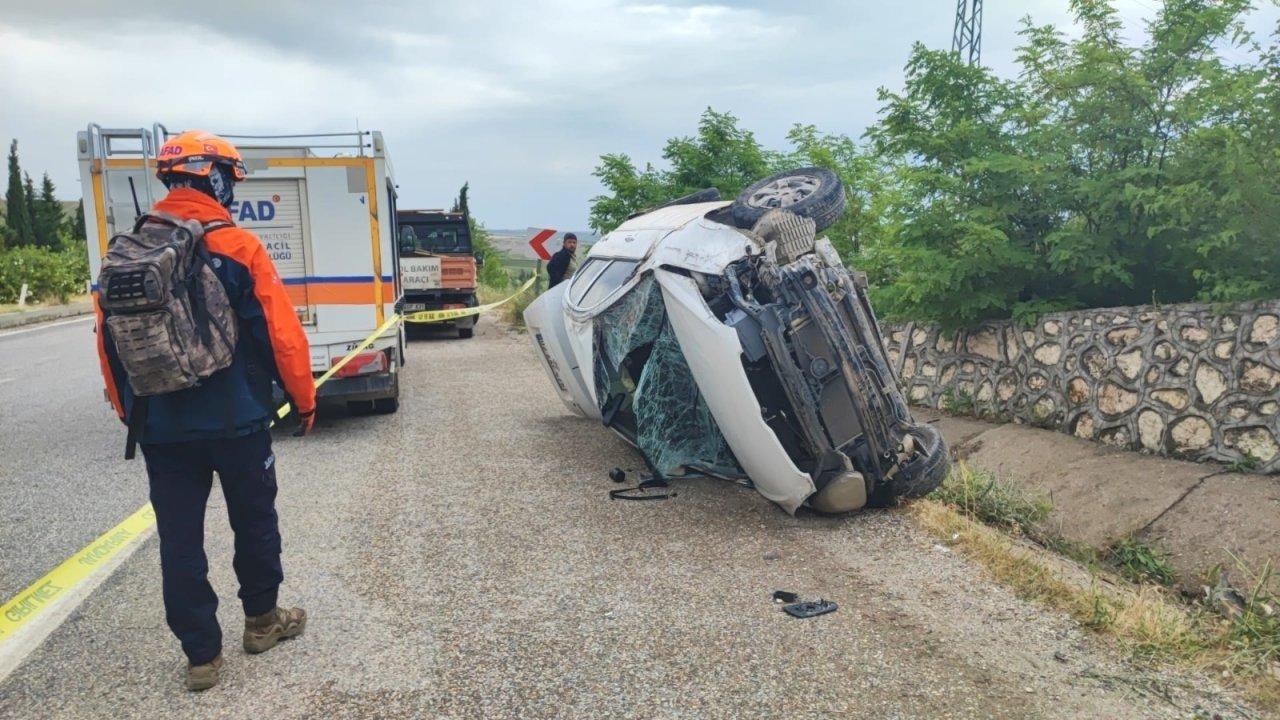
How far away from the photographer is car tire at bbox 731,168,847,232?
556cm

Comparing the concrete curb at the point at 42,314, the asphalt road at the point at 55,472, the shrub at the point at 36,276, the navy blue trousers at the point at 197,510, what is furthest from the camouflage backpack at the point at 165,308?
the shrub at the point at 36,276

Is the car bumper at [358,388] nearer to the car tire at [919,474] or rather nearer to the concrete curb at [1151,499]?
the car tire at [919,474]

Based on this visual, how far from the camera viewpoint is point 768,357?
5.06 meters

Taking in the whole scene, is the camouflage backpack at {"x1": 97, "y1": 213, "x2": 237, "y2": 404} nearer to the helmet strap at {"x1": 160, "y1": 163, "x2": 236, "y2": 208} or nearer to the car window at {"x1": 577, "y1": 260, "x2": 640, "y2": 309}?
the helmet strap at {"x1": 160, "y1": 163, "x2": 236, "y2": 208}

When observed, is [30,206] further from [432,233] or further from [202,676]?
[202,676]

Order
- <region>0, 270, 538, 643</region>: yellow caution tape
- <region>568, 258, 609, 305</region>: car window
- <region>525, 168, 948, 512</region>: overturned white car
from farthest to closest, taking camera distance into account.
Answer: <region>568, 258, 609, 305</region>: car window → <region>525, 168, 948, 512</region>: overturned white car → <region>0, 270, 538, 643</region>: yellow caution tape

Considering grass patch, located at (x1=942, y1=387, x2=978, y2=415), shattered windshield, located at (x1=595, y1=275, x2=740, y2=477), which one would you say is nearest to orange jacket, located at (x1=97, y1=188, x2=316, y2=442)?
shattered windshield, located at (x1=595, y1=275, x2=740, y2=477)

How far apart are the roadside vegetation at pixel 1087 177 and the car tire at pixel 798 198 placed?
2.58 meters

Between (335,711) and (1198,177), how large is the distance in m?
6.78

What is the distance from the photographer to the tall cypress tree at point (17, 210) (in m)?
41.5

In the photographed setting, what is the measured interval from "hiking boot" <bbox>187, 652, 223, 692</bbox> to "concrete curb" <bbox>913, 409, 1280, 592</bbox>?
532 centimetres

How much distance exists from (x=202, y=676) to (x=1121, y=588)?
443 cm

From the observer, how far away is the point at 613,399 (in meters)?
Answer: 6.66

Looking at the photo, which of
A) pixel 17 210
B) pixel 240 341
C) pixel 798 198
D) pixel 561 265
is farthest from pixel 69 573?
pixel 17 210
